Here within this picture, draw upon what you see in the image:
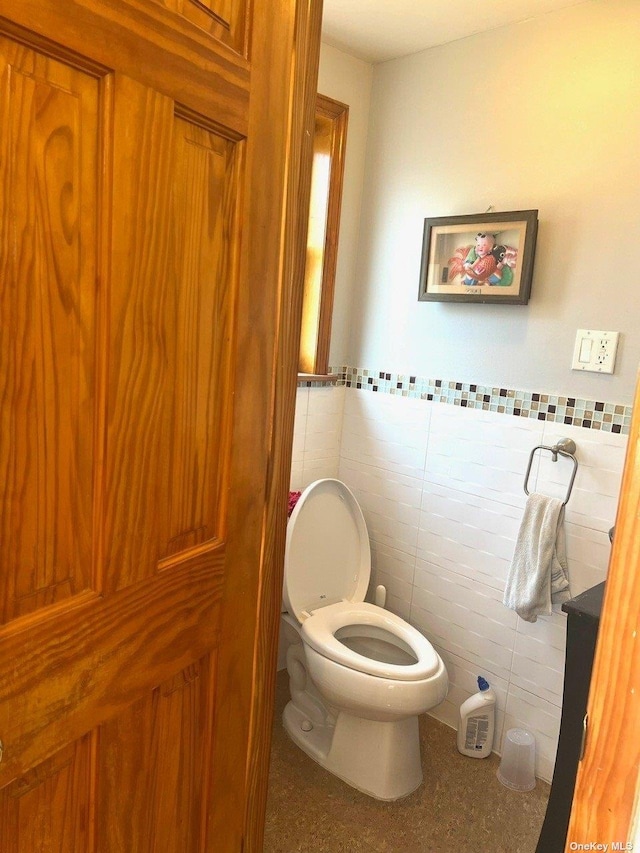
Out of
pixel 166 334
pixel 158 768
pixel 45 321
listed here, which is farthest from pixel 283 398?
pixel 158 768

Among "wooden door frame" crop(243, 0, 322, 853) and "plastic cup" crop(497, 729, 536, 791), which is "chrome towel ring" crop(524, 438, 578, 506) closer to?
"plastic cup" crop(497, 729, 536, 791)

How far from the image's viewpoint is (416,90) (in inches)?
88.6

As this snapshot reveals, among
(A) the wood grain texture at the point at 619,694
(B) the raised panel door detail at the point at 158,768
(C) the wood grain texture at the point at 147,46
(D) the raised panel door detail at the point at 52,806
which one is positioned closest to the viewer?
(A) the wood grain texture at the point at 619,694

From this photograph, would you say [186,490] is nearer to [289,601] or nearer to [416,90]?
[289,601]

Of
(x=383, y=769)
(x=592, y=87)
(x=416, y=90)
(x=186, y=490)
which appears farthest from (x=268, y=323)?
(x=416, y=90)

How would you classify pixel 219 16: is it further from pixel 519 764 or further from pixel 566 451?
pixel 519 764

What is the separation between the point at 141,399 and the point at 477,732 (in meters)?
1.89

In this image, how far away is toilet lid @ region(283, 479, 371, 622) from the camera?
7.05ft

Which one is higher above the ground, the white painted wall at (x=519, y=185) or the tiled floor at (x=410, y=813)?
the white painted wall at (x=519, y=185)

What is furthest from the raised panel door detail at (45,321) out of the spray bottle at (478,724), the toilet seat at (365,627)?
the spray bottle at (478,724)

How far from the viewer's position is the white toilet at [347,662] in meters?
1.86

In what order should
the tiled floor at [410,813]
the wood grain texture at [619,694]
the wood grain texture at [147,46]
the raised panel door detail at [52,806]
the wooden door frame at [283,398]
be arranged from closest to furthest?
1. the wood grain texture at [619,694]
2. the wood grain texture at [147,46]
3. the raised panel door detail at [52,806]
4. the wooden door frame at [283,398]
5. the tiled floor at [410,813]

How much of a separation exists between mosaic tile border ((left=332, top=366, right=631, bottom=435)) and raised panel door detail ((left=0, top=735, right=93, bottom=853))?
56.9 inches

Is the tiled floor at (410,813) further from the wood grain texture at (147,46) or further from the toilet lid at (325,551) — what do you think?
the wood grain texture at (147,46)
